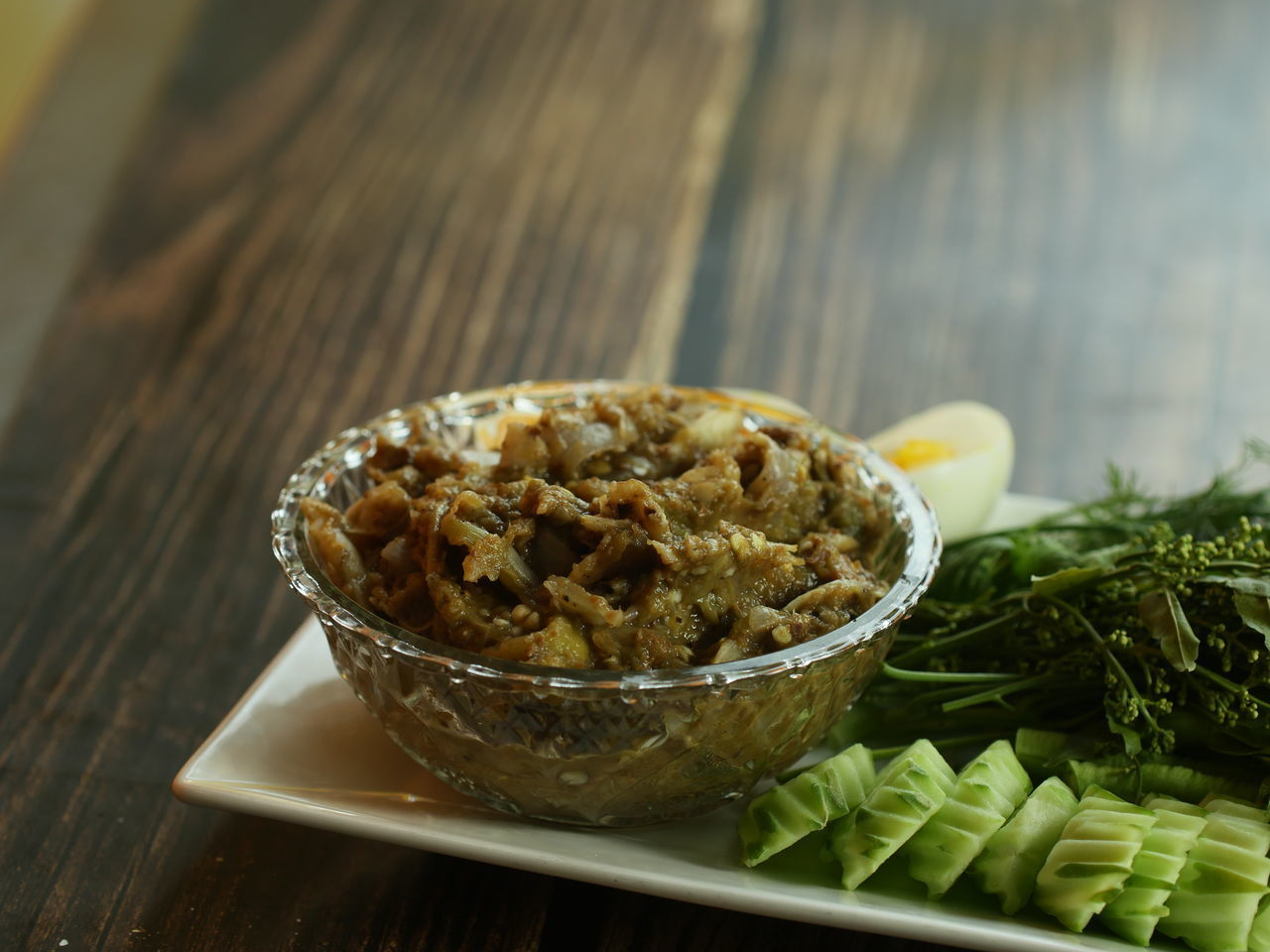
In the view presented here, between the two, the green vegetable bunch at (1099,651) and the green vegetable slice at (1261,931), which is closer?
the green vegetable slice at (1261,931)

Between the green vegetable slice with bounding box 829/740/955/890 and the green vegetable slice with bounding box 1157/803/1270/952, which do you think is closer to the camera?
the green vegetable slice with bounding box 1157/803/1270/952

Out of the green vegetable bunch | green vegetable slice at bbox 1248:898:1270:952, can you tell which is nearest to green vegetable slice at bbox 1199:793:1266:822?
the green vegetable bunch

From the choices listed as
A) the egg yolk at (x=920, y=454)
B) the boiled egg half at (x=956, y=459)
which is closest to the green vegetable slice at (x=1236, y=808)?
the boiled egg half at (x=956, y=459)

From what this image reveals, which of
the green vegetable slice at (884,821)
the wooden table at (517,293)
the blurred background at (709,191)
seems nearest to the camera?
the green vegetable slice at (884,821)

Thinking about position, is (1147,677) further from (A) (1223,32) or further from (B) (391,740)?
(A) (1223,32)

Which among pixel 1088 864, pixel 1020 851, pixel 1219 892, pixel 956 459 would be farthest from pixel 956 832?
pixel 956 459

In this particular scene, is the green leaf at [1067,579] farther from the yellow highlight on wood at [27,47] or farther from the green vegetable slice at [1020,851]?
the yellow highlight on wood at [27,47]

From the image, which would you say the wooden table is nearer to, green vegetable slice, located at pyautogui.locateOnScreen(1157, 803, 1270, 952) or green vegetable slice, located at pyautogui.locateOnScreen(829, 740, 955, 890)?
green vegetable slice, located at pyautogui.locateOnScreen(829, 740, 955, 890)
